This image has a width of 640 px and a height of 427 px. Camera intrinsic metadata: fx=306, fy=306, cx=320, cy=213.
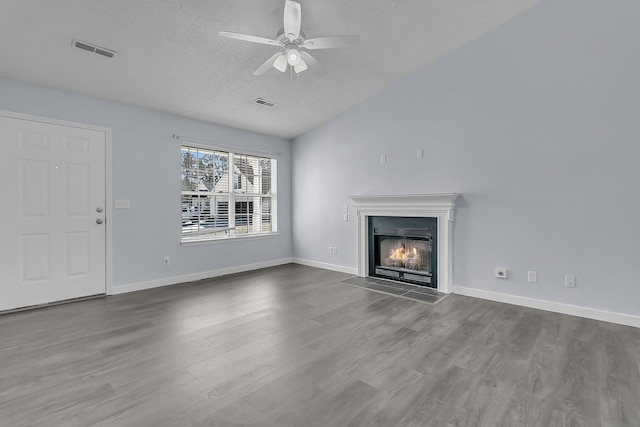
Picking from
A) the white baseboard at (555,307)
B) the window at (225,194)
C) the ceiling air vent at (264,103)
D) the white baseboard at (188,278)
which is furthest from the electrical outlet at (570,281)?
the window at (225,194)

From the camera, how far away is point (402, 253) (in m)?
4.64

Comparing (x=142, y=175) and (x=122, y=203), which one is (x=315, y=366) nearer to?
(x=122, y=203)

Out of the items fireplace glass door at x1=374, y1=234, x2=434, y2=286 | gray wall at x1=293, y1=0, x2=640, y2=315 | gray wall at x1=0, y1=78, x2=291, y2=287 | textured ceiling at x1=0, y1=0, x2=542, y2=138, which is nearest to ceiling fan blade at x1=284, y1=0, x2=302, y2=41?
textured ceiling at x1=0, y1=0, x2=542, y2=138

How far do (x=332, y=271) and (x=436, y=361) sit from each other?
10.6 ft

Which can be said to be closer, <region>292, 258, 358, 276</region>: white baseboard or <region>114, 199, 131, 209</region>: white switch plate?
<region>114, 199, 131, 209</region>: white switch plate

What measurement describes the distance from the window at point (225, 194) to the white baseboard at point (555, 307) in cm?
362

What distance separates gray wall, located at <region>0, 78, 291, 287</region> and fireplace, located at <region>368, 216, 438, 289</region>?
2587 millimetres

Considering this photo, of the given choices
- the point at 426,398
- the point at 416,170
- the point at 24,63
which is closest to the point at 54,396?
the point at 426,398

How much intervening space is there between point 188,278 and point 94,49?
124 inches

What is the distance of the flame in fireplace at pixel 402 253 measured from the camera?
4500 mm

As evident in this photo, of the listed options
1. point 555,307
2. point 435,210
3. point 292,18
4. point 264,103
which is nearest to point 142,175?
point 264,103

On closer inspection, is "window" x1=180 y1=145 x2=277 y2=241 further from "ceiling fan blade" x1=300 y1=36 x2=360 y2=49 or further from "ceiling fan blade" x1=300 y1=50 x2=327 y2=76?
"ceiling fan blade" x1=300 y1=36 x2=360 y2=49

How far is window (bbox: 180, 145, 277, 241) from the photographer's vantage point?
15.9 feet

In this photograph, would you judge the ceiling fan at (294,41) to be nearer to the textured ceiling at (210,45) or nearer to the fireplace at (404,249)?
the textured ceiling at (210,45)
